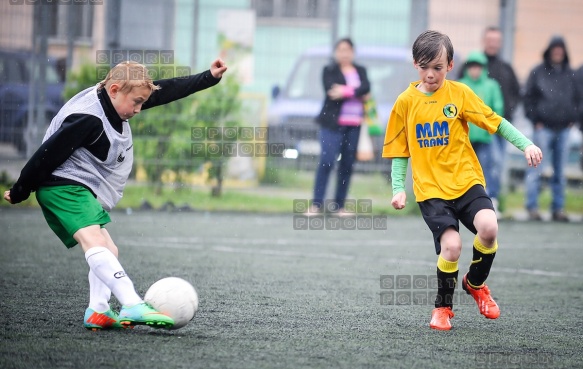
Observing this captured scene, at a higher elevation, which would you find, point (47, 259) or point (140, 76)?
point (140, 76)

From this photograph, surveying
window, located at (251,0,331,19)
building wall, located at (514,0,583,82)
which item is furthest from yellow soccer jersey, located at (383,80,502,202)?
building wall, located at (514,0,583,82)

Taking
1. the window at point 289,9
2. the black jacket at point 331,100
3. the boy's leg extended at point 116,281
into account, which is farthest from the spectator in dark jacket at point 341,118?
the boy's leg extended at point 116,281

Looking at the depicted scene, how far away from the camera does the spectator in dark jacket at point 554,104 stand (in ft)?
40.9

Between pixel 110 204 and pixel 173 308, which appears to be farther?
pixel 110 204

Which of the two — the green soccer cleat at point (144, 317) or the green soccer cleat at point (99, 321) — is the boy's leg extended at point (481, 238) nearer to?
the green soccer cleat at point (144, 317)

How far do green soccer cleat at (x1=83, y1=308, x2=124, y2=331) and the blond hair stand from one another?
113 centimetres

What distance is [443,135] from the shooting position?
17.3 feet

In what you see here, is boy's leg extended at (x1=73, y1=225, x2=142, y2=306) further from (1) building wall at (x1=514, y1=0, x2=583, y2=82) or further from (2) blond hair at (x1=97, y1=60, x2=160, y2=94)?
(1) building wall at (x1=514, y1=0, x2=583, y2=82)

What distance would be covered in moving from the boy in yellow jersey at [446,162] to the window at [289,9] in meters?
8.29

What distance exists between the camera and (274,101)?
13422 millimetres

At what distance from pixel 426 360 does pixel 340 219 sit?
7.26m

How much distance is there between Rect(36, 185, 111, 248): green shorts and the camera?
4.76 m

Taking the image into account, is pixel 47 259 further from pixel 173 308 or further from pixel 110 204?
pixel 173 308

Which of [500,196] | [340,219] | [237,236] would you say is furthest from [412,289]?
[500,196]
